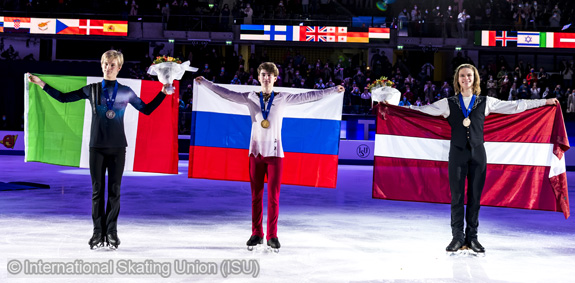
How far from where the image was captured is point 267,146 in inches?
272

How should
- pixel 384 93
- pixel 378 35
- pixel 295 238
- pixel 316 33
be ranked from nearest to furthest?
pixel 384 93 → pixel 295 238 → pixel 316 33 → pixel 378 35

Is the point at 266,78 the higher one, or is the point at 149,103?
the point at 266,78

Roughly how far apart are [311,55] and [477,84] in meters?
29.0

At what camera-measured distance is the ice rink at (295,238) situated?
6.15m

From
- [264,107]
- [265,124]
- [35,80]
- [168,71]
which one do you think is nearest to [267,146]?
[265,124]

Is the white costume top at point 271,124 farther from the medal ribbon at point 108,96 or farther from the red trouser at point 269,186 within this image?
the medal ribbon at point 108,96

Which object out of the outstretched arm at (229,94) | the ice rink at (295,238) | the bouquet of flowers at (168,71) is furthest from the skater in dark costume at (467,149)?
the bouquet of flowers at (168,71)

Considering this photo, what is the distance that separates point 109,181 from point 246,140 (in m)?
2.16

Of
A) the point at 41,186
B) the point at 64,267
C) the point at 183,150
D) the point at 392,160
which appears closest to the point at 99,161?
the point at 64,267

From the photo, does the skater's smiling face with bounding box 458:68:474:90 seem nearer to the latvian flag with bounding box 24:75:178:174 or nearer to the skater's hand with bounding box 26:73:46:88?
the latvian flag with bounding box 24:75:178:174

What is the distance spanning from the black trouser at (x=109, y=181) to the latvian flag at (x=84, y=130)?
5.23 feet

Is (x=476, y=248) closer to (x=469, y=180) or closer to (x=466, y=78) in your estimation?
(x=469, y=180)

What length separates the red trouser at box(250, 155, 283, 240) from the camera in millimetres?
6969

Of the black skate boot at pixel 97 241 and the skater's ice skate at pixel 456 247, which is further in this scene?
the skater's ice skate at pixel 456 247
